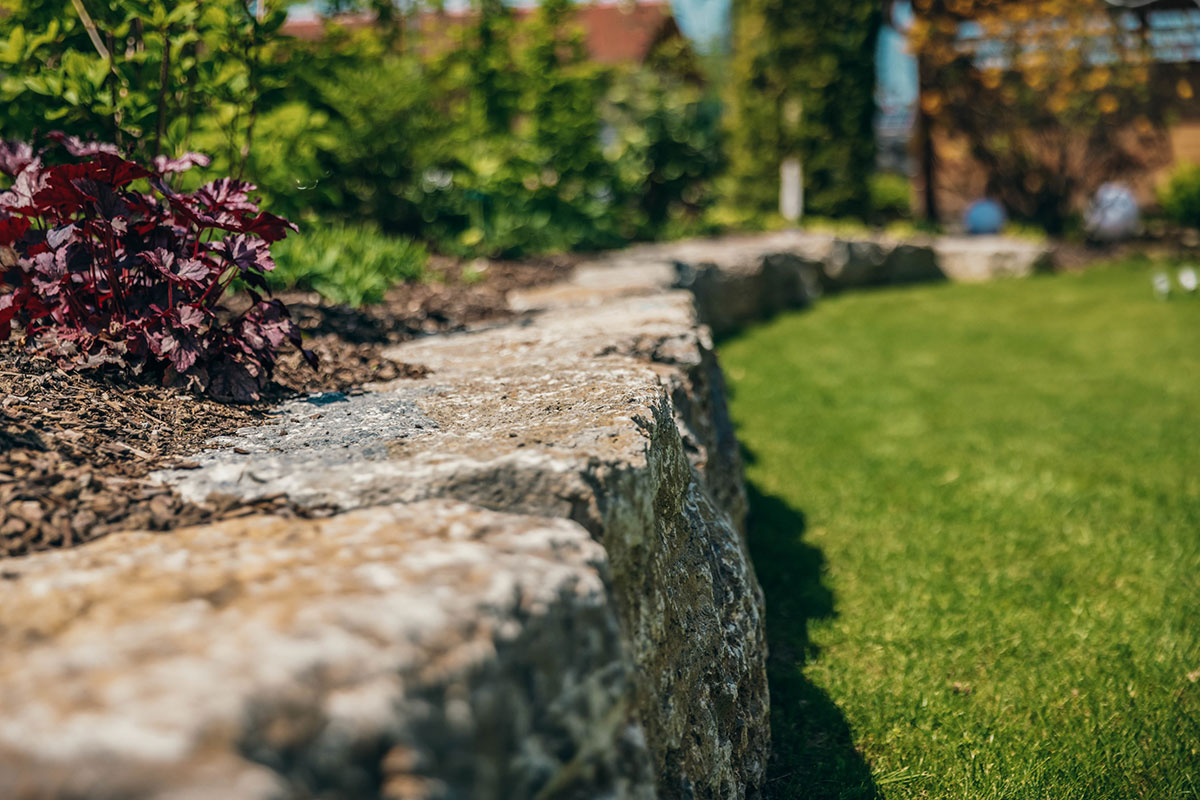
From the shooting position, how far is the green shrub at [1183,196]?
11219mm

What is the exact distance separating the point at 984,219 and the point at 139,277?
37.5 feet

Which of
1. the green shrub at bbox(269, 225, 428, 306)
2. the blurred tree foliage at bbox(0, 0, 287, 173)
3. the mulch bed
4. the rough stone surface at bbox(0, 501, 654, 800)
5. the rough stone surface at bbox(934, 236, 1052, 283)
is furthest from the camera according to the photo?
the rough stone surface at bbox(934, 236, 1052, 283)

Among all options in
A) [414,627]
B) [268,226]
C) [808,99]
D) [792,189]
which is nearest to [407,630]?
[414,627]

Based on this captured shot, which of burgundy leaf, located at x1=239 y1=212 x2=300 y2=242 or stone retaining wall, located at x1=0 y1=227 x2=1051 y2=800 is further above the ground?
burgundy leaf, located at x1=239 y1=212 x2=300 y2=242

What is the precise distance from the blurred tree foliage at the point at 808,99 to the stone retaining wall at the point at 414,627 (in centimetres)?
938

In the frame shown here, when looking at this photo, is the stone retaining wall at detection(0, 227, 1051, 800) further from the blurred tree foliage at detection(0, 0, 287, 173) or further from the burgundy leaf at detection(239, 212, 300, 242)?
the blurred tree foliage at detection(0, 0, 287, 173)

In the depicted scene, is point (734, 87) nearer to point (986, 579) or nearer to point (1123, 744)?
point (986, 579)

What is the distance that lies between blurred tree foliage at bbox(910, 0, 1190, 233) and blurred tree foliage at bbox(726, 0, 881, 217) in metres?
1.42

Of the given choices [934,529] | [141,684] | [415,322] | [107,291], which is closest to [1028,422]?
[934,529]

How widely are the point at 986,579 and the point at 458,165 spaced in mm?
4886

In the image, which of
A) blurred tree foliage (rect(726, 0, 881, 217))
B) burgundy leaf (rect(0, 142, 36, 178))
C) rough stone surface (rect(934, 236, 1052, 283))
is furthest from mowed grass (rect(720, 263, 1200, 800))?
blurred tree foliage (rect(726, 0, 881, 217))

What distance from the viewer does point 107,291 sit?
2.33m

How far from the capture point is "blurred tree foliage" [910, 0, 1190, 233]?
10.8 m

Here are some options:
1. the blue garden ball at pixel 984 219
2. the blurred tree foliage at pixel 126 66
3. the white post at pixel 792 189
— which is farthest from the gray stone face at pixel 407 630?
the blue garden ball at pixel 984 219
